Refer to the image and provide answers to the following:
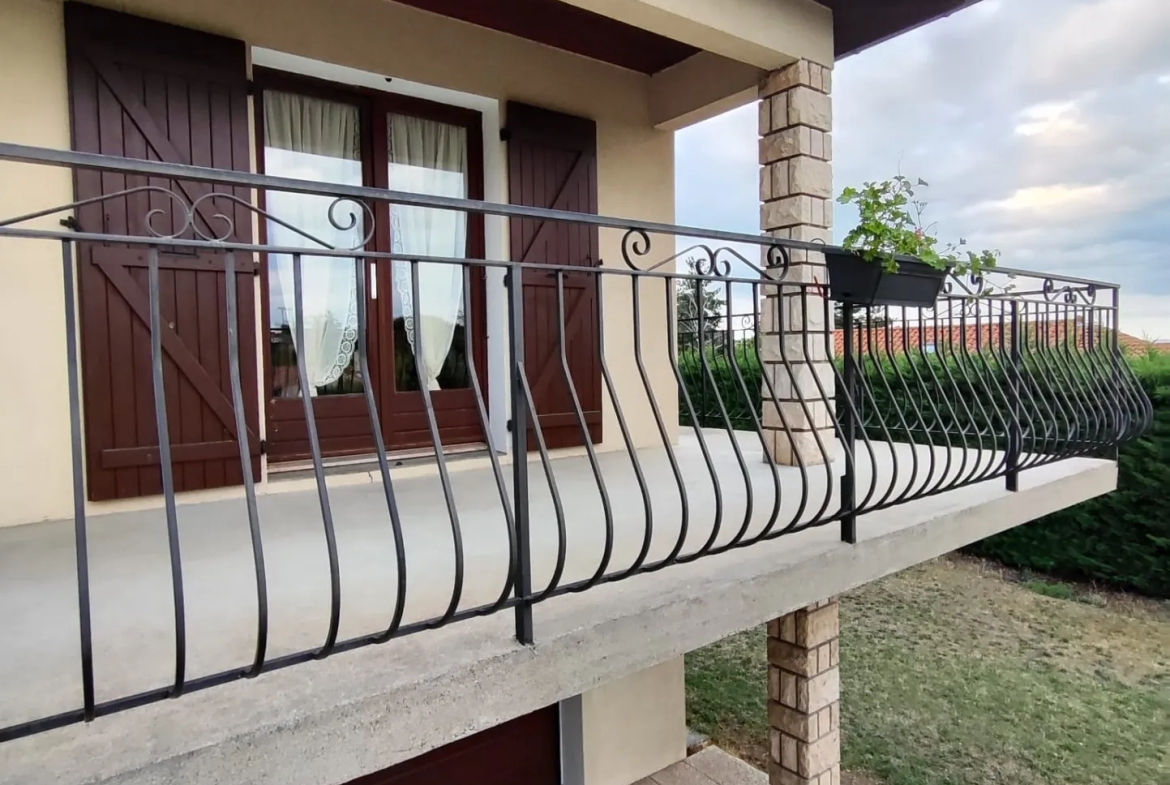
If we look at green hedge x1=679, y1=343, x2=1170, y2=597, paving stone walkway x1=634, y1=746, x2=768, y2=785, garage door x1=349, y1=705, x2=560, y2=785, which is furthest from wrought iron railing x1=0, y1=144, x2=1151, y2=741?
paving stone walkway x1=634, y1=746, x2=768, y2=785

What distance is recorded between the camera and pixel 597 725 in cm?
386

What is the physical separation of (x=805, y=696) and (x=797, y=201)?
229 cm

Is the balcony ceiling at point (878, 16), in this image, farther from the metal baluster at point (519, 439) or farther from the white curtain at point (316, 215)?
the metal baluster at point (519, 439)

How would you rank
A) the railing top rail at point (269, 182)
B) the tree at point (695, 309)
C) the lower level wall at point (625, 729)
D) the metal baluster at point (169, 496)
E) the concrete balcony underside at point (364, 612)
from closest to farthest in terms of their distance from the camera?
the railing top rail at point (269, 182) → the metal baluster at point (169, 496) → the concrete balcony underside at point (364, 612) → the tree at point (695, 309) → the lower level wall at point (625, 729)

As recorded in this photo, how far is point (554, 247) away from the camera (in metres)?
4.05

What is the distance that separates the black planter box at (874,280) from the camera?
88.1 inches

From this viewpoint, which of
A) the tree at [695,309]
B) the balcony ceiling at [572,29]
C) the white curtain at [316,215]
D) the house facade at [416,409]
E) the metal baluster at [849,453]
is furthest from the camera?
the balcony ceiling at [572,29]

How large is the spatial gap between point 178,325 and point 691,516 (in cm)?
223

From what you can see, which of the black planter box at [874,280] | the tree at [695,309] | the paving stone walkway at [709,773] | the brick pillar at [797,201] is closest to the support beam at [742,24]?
the brick pillar at [797,201]

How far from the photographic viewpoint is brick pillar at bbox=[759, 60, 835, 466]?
3.41 meters

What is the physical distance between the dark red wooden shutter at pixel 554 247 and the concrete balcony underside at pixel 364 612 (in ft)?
3.58

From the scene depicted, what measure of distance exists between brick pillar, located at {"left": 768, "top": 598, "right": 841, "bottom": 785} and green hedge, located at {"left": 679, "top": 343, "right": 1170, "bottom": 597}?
2670mm

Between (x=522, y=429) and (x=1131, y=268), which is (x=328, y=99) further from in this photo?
(x=1131, y=268)

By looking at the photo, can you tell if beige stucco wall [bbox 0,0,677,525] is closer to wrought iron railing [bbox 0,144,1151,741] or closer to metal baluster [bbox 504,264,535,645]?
wrought iron railing [bbox 0,144,1151,741]
